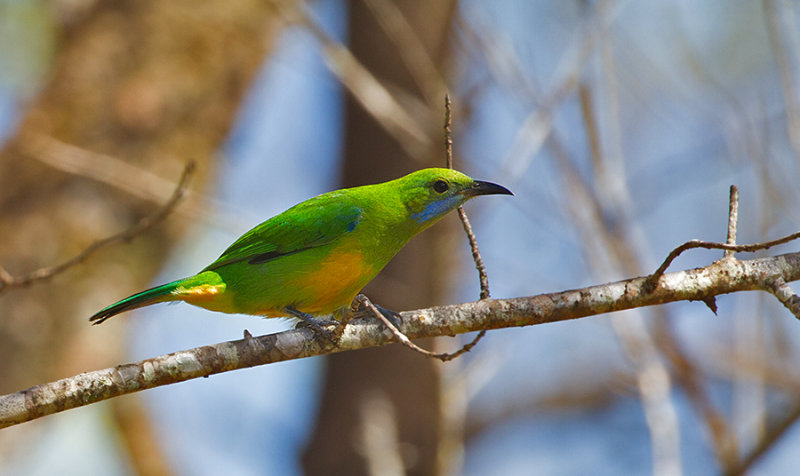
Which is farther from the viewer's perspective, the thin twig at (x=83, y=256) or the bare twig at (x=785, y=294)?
the thin twig at (x=83, y=256)

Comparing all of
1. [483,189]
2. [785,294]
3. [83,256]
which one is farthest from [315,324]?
[785,294]

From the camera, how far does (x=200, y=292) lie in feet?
15.4

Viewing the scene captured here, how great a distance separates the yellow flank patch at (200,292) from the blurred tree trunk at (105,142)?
295 cm

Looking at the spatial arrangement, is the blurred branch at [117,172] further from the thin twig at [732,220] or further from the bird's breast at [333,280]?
the thin twig at [732,220]

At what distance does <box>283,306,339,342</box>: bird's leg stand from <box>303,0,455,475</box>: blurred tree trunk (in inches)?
91.1

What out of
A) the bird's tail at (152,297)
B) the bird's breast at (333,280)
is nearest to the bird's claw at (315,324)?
the bird's breast at (333,280)

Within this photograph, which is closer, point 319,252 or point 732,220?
point 732,220

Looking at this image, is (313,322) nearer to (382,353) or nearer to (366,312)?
(366,312)

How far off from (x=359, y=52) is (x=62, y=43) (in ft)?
10.1

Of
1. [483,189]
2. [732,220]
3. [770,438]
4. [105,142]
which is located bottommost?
[770,438]

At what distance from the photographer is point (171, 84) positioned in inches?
341

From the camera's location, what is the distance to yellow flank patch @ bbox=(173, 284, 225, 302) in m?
4.60

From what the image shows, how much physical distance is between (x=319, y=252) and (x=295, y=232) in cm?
30

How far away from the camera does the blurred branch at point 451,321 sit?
338cm
